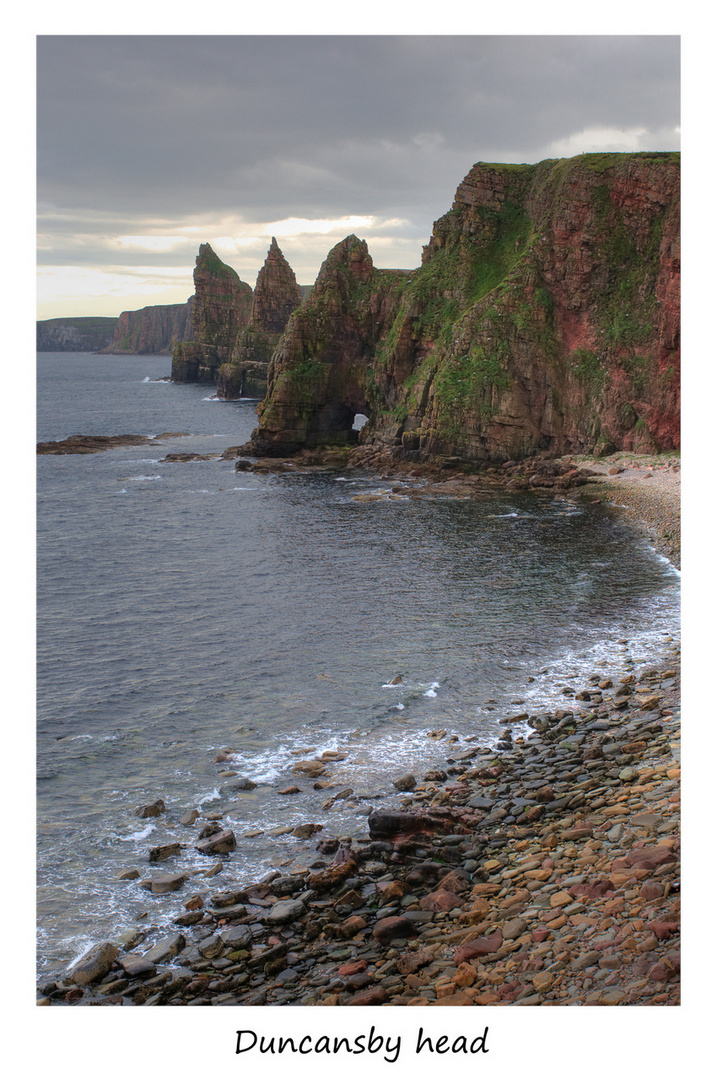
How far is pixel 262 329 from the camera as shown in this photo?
192m

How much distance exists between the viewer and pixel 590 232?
8912 centimetres

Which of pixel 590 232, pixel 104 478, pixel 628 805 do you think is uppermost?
pixel 590 232

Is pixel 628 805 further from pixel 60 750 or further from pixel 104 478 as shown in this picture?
pixel 104 478

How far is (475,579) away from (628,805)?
99.8 feet

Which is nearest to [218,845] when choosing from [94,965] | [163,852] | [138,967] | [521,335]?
[163,852]

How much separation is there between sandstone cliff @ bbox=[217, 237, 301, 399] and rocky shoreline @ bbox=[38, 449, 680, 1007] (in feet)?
563

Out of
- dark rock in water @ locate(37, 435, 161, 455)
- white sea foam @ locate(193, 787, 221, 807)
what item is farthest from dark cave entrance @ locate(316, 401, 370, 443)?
white sea foam @ locate(193, 787, 221, 807)

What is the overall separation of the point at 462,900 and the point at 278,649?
22.2 metres

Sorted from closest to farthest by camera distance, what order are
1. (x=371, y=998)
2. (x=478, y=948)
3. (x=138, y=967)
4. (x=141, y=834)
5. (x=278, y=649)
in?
1. (x=371, y=998)
2. (x=478, y=948)
3. (x=138, y=967)
4. (x=141, y=834)
5. (x=278, y=649)

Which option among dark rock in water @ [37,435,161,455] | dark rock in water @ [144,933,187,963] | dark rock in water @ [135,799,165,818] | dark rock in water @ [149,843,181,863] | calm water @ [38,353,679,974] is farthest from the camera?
dark rock in water @ [37,435,161,455]

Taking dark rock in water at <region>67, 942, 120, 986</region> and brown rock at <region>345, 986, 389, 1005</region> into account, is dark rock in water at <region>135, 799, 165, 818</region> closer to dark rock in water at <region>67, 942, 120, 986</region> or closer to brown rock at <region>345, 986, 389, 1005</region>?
dark rock in water at <region>67, 942, 120, 986</region>

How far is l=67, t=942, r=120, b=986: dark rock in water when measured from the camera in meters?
18.5

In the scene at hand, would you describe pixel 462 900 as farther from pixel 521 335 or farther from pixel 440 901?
pixel 521 335

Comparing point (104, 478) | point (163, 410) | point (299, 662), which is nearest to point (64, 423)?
point (163, 410)
